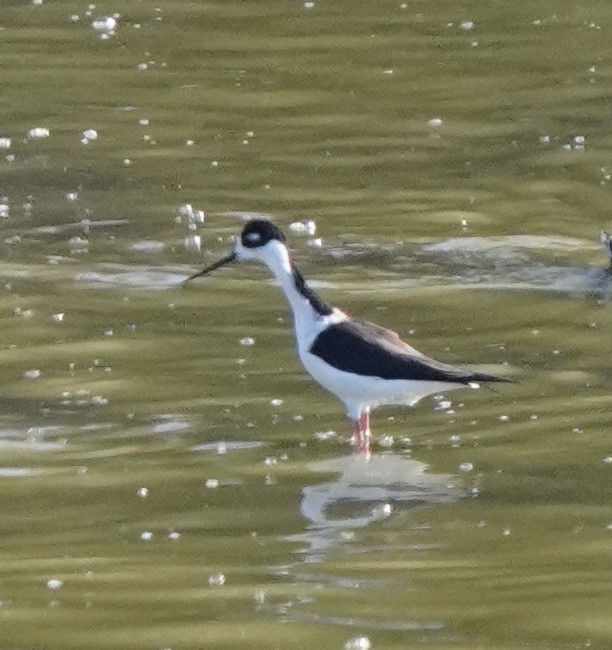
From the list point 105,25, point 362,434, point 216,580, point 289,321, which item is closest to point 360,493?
point 362,434

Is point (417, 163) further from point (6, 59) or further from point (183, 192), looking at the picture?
point (6, 59)

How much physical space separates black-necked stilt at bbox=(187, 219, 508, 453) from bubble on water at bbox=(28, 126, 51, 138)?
5430mm

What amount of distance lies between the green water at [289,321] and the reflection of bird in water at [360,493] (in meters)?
0.02

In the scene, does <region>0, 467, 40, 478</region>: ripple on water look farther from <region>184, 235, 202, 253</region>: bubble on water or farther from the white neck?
<region>184, 235, 202, 253</region>: bubble on water

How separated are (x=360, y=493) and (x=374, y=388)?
721 mm

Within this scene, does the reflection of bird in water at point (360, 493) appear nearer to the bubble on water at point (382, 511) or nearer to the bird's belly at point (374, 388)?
the bubble on water at point (382, 511)

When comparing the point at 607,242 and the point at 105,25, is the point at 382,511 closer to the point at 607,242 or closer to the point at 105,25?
the point at 607,242

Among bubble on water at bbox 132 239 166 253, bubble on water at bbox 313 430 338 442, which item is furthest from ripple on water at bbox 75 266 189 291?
bubble on water at bbox 313 430 338 442

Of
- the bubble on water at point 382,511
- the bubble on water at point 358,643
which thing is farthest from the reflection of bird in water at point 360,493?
the bubble on water at point 358,643

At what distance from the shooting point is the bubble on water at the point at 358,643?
5.66 meters

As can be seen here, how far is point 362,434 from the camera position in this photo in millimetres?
8031

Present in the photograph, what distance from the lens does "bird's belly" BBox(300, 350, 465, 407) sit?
8.06 m

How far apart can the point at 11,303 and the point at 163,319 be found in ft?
2.86

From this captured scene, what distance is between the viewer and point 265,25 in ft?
54.6
